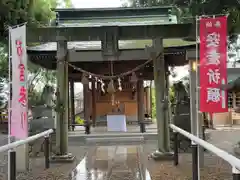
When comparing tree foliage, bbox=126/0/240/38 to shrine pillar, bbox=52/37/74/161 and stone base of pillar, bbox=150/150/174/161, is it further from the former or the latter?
stone base of pillar, bbox=150/150/174/161

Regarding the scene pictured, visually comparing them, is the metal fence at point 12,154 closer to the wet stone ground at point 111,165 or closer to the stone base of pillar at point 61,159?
the stone base of pillar at point 61,159

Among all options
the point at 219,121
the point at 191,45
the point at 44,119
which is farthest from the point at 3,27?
the point at 219,121

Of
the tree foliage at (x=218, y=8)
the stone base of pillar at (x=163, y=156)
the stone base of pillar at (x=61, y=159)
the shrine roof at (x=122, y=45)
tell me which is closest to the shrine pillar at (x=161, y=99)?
the stone base of pillar at (x=163, y=156)

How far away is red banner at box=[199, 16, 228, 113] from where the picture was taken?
653 cm

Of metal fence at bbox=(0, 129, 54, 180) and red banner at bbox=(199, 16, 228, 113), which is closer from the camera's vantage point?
metal fence at bbox=(0, 129, 54, 180)

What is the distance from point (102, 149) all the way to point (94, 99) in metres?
7.68

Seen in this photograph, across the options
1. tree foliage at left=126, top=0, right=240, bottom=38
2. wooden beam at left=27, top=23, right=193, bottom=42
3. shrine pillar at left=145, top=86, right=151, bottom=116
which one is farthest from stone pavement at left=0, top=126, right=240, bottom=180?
shrine pillar at left=145, top=86, right=151, bottom=116

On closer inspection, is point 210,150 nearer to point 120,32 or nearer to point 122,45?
point 120,32

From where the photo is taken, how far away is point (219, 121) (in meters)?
22.8

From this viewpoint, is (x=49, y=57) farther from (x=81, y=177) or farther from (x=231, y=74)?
(x=231, y=74)

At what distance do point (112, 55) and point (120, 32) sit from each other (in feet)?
2.05

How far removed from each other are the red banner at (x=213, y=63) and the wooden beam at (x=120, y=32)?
2338mm

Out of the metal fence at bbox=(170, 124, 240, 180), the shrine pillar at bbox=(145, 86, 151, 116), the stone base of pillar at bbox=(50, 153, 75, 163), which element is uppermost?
the shrine pillar at bbox=(145, 86, 151, 116)

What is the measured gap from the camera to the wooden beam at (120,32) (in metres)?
9.12
